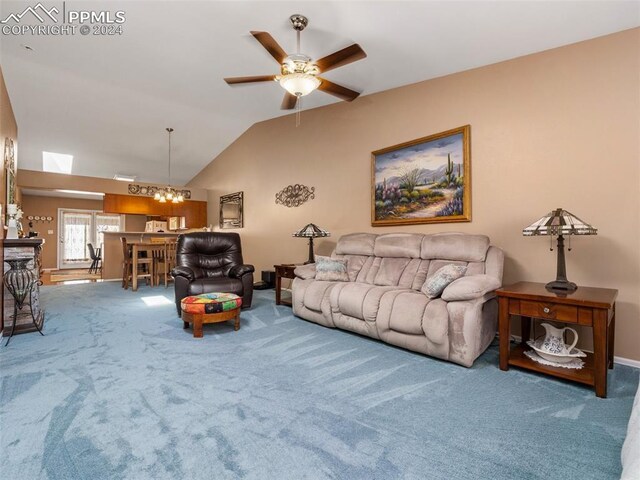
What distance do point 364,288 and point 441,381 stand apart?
1116 mm

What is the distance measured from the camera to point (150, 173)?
→ 26.2ft

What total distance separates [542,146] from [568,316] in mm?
1613

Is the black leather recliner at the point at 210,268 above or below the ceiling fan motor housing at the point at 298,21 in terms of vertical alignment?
below

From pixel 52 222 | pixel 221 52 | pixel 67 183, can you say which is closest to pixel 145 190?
pixel 67 183

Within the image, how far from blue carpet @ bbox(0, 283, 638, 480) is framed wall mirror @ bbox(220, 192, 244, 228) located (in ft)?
14.4

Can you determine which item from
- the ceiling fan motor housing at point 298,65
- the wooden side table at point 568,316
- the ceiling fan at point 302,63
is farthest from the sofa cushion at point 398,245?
the ceiling fan motor housing at point 298,65

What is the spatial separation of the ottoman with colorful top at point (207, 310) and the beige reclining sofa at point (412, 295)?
0.81 meters

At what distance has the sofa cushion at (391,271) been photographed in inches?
132

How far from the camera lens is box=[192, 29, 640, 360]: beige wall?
2432mm

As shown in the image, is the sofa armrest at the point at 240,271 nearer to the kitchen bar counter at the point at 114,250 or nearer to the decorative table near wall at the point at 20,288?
the decorative table near wall at the point at 20,288

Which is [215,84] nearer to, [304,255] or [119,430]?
[304,255]

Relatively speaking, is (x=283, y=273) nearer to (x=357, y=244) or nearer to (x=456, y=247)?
(x=357, y=244)

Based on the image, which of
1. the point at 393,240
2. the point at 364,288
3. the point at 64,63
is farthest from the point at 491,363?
the point at 64,63

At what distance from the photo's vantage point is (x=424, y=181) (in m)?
3.66
